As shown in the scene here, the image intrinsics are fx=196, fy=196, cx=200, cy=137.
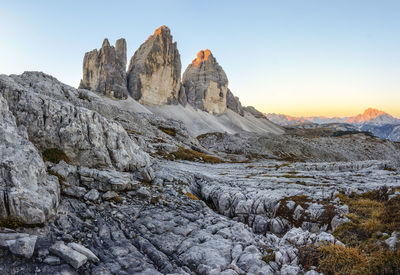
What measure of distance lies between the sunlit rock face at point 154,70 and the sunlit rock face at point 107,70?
1095 cm

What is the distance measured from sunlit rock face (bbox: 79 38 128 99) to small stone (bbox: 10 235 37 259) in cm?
17727

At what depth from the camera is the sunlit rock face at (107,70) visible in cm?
17062

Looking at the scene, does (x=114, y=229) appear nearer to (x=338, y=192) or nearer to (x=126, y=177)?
(x=126, y=177)

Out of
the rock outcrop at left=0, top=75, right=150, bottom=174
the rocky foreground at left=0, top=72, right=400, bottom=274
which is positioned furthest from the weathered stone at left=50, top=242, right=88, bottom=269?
the rock outcrop at left=0, top=75, right=150, bottom=174

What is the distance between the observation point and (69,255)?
843 centimetres

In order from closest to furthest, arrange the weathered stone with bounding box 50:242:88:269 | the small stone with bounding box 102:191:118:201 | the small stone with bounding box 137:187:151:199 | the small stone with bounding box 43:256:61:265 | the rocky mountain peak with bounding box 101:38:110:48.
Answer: the small stone with bounding box 43:256:61:265, the weathered stone with bounding box 50:242:88:269, the small stone with bounding box 102:191:118:201, the small stone with bounding box 137:187:151:199, the rocky mountain peak with bounding box 101:38:110:48

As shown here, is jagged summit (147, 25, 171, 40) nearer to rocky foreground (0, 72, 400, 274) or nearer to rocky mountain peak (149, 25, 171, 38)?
rocky mountain peak (149, 25, 171, 38)

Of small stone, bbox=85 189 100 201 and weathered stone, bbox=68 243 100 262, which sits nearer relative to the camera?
weathered stone, bbox=68 243 100 262

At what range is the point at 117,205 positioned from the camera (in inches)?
569

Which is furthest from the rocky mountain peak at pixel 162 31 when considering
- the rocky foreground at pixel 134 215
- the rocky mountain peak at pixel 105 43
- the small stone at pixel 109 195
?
the small stone at pixel 109 195

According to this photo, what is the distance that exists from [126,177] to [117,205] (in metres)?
4.00

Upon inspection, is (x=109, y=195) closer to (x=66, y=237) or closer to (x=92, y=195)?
(x=92, y=195)

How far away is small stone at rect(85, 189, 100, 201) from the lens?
13.9 metres

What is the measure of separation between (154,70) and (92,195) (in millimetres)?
185659
